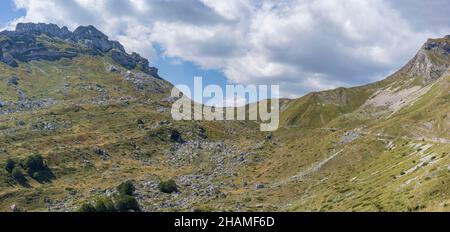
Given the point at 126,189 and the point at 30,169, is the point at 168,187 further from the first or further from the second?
the point at 30,169

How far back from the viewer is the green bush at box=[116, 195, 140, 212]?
421 ft

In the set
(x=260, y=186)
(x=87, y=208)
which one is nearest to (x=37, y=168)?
(x=87, y=208)

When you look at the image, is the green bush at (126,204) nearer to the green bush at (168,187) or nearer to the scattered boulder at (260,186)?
the green bush at (168,187)

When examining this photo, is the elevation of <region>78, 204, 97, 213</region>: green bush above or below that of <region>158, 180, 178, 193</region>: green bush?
below

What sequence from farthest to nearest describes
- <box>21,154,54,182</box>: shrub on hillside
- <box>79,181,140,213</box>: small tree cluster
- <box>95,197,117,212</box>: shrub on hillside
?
1. <box>21,154,54,182</box>: shrub on hillside
2. <box>95,197,117,212</box>: shrub on hillside
3. <box>79,181,140,213</box>: small tree cluster

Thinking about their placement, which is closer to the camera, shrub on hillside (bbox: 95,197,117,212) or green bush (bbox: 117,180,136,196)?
shrub on hillside (bbox: 95,197,117,212)

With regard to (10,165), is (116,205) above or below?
below

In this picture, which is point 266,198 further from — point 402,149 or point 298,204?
point 402,149

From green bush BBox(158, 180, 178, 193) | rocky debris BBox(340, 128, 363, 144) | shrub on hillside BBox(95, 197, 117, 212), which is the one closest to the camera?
shrub on hillside BBox(95, 197, 117, 212)

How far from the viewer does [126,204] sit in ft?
427

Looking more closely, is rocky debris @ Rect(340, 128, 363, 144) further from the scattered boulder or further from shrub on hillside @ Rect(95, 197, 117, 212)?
shrub on hillside @ Rect(95, 197, 117, 212)

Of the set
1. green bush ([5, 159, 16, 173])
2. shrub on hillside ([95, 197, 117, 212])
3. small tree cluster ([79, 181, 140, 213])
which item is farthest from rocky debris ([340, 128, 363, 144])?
green bush ([5, 159, 16, 173])
